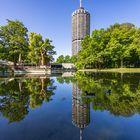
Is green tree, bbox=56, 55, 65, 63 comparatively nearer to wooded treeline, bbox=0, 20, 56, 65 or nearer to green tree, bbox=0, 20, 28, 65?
wooded treeline, bbox=0, 20, 56, 65

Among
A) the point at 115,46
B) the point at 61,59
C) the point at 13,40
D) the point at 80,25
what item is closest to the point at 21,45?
the point at 13,40

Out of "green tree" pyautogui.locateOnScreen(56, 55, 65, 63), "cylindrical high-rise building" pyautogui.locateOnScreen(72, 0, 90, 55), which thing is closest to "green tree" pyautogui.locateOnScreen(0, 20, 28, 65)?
"green tree" pyautogui.locateOnScreen(56, 55, 65, 63)

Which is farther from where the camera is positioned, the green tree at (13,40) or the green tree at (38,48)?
the green tree at (38,48)

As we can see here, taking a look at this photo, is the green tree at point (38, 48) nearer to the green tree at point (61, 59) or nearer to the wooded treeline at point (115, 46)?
the wooded treeline at point (115, 46)

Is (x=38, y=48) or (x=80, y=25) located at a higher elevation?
(x=80, y=25)

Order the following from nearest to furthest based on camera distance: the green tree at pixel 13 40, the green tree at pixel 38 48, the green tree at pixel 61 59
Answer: the green tree at pixel 13 40, the green tree at pixel 38 48, the green tree at pixel 61 59

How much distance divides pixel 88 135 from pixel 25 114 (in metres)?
2.79

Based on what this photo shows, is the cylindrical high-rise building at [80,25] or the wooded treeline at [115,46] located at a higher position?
the cylindrical high-rise building at [80,25]

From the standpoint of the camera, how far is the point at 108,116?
5777 mm

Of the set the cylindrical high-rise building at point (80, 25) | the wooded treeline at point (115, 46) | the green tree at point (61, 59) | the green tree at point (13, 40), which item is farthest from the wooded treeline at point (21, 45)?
the cylindrical high-rise building at point (80, 25)

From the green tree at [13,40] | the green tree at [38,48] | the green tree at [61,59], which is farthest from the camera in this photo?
the green tree at [61,59]

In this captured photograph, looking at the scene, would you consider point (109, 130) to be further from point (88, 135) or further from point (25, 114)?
point (25, 114)

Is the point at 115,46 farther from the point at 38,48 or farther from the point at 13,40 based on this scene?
the point at 13,40

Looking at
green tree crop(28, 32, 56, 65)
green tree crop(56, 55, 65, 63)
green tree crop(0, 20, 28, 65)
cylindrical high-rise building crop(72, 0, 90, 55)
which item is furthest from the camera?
cylindrical high-rise building crop(72, 0, 90, 55)
